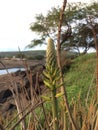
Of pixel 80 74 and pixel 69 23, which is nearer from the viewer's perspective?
pixel 80 74

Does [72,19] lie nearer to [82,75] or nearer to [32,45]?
[32,45]

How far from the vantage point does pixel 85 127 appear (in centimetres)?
133

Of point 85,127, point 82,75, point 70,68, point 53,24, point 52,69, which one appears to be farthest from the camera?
point 53,24

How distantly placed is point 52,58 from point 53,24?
2863cm

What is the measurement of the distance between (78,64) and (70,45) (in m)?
11.0

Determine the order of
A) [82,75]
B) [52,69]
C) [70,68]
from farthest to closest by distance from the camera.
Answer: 1. [70,68]
2. [82,75]
3. [52,69]

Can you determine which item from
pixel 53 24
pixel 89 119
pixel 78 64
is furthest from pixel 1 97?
pixel 53 24

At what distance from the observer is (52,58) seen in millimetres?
854

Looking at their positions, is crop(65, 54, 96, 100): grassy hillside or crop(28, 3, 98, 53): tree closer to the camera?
crop(65, 54, 96, 100): grassy hillside

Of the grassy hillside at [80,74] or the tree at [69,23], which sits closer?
the grassy hillside at [80,74]

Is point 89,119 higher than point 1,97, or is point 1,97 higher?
point 89,119

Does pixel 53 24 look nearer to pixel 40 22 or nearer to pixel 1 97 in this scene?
pixel 40 22

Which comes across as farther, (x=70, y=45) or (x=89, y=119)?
(x=70, y=45)

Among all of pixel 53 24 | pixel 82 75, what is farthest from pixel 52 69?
pixel 53 24
